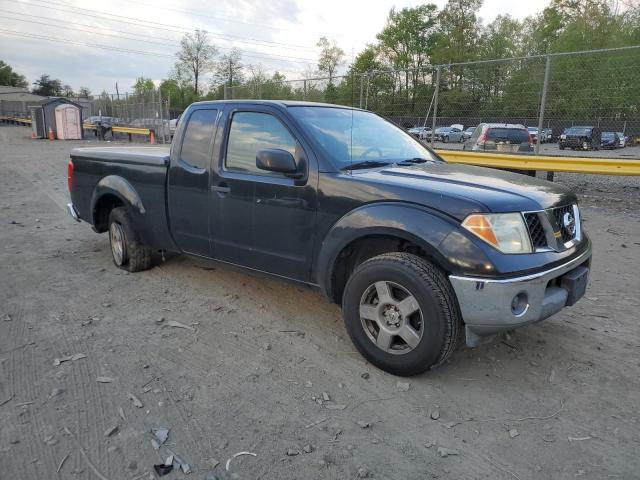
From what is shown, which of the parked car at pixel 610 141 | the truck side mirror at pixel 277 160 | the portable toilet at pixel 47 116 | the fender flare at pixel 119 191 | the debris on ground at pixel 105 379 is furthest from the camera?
the portable toilet at pixel 47 116

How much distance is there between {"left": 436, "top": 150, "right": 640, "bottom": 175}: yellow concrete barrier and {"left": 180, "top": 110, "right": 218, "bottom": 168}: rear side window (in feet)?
15.3

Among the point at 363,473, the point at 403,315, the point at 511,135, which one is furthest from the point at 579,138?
the point at 363,473

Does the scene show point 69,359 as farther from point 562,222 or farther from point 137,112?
point 137,112

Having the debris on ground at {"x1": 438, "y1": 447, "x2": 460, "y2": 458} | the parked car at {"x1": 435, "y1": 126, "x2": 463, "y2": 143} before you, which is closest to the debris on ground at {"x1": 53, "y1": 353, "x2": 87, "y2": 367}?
the debris on ground at {"x1": 438, "y1": 447, "x2": 460, "y2": 458}

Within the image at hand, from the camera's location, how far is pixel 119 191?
513 centimetres

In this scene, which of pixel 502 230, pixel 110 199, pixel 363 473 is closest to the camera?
pixel 363 473

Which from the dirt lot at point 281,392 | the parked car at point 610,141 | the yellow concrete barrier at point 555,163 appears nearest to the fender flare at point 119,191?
the dirt lot at point 281,392

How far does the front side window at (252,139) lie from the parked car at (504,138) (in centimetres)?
809

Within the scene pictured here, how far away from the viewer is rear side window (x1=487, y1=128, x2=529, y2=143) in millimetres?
10641

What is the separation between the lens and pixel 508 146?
35.3 feet

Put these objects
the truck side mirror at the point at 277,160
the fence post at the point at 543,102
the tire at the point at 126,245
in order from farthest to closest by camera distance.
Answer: the fence post at the point at 543,102, the tire at the point at 126,245, the truck side mirror at the point at 277,160

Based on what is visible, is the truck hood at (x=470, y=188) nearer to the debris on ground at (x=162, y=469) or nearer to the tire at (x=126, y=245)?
the debris on ground at (x=162, y=469)

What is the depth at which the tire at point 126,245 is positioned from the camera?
5.19 meters

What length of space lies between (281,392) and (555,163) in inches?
329
